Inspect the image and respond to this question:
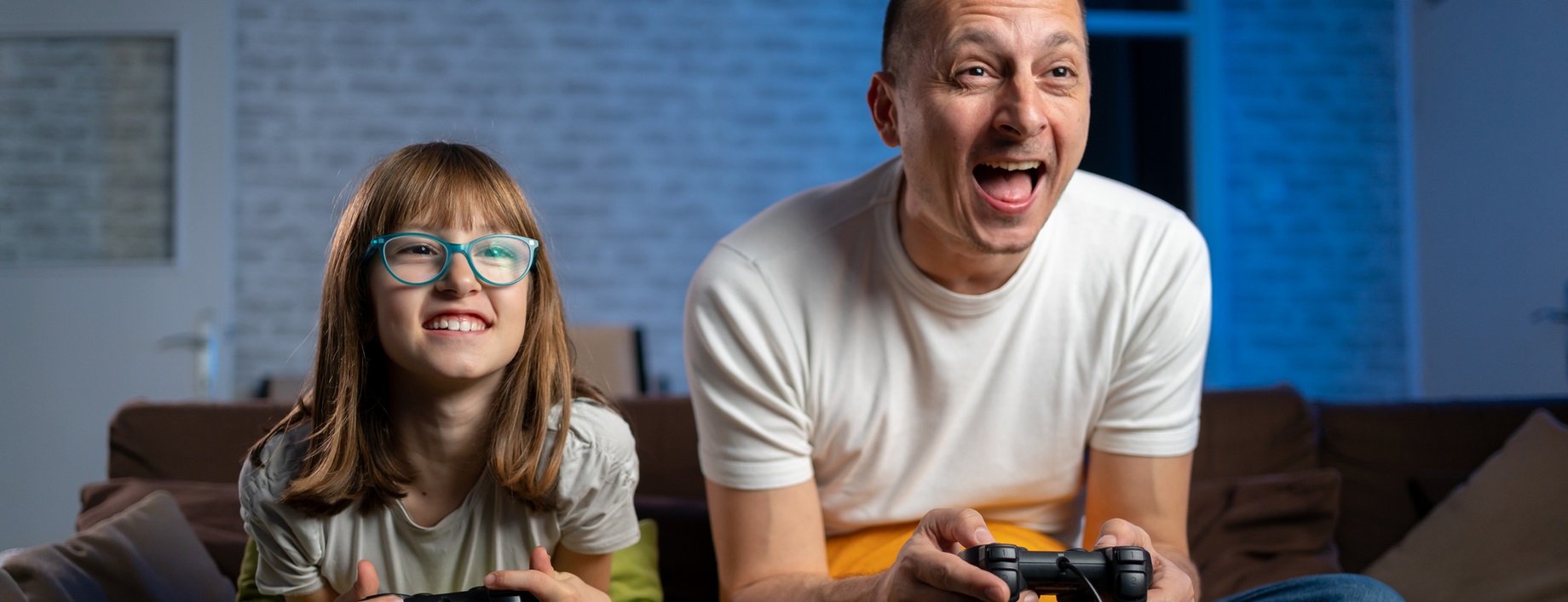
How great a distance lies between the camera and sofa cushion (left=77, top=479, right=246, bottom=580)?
179 cm

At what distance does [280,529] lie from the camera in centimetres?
129

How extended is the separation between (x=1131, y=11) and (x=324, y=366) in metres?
4.67

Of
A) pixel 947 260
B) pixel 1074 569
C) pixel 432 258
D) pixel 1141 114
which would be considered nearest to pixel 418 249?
pixel 432 258

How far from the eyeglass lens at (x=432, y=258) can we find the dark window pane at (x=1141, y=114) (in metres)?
4.27

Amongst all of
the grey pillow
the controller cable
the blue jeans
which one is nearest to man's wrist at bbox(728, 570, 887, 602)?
the controller cable

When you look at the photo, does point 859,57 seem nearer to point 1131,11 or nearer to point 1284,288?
point 1131,11

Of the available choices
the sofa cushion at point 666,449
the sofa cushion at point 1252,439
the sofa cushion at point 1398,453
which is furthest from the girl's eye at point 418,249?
the sofa cushion at point 1398,453

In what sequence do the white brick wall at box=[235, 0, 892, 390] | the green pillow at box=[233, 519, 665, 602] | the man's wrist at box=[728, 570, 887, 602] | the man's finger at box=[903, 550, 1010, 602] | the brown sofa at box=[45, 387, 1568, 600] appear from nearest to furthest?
the man's finger at box=[903, 550, 1010, 602] < the man's wrist at box=[728, 570, 887, 602] < the green pillow at box=[233, 519, 665, 602] < the brown sofa at box=[45, 387, 1568, 600] < the white brick wall at box=[235, 0, 892, 390]

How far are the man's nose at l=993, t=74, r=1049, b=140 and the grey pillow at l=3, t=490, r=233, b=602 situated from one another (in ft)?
4.20

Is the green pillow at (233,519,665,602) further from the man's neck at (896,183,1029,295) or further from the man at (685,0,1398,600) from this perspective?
the man's neck at (896,183,1029,295)

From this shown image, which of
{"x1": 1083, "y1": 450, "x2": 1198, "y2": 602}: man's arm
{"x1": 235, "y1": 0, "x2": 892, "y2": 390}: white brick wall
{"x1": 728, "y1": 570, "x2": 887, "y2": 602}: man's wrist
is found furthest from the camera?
{"x1": 235, "y1": 0, "x2": 892, "y2": 390}: white brick wall

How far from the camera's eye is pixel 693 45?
488 centimetres

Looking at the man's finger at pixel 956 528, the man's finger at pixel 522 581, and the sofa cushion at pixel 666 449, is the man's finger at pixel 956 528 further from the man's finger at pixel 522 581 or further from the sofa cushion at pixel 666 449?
the sofa cushion at pixel 666 449

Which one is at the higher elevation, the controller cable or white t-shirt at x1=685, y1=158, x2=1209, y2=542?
white t-shirt at x1=685, y1=158, x2=1209, y2=542
